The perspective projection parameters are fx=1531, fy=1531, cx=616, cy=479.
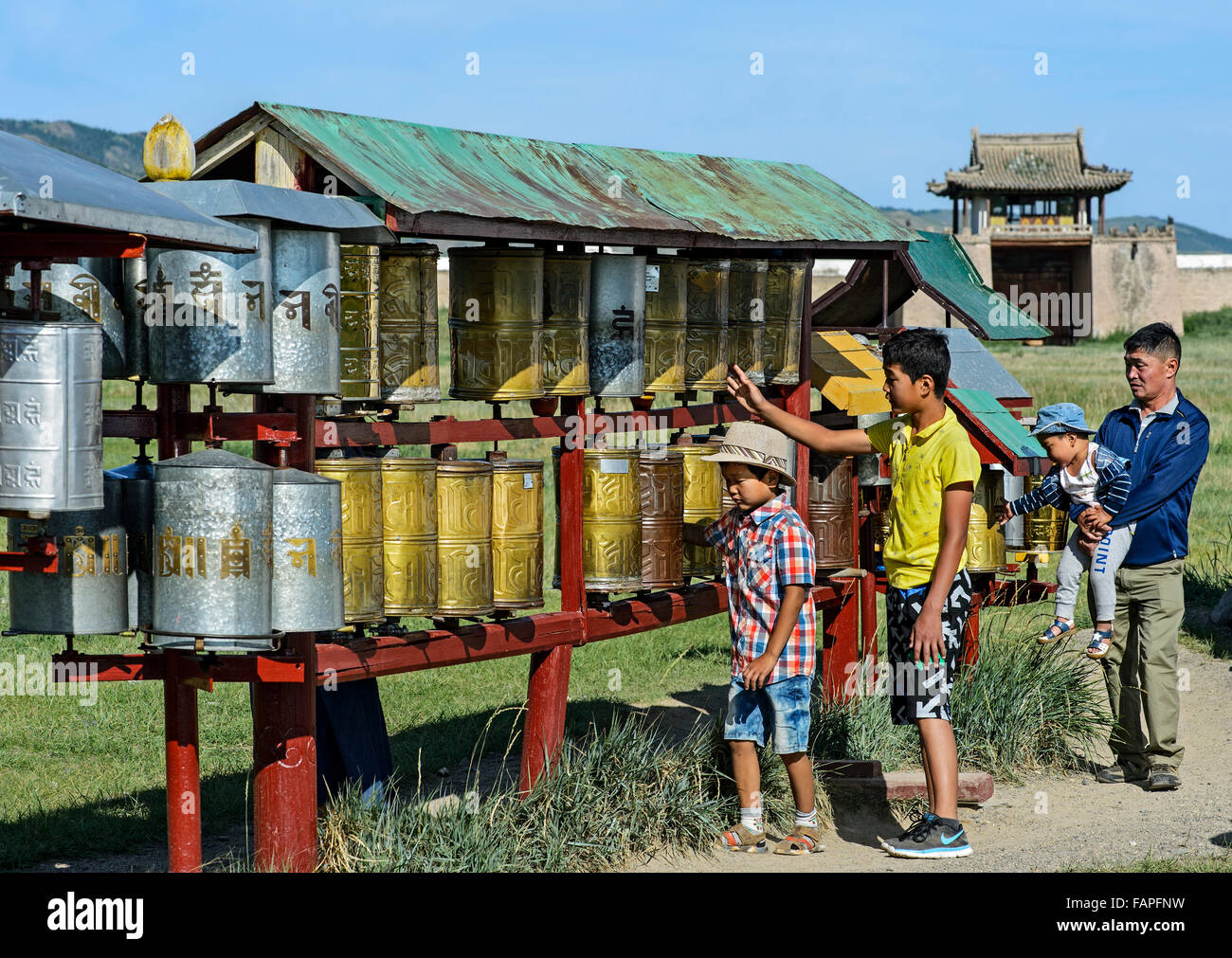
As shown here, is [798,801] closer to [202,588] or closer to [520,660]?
[202,588]

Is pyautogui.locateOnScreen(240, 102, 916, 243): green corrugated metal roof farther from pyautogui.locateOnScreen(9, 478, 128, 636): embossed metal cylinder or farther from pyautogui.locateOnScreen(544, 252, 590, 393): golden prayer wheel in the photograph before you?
pyautogui.locateOnScreen(9, 478, 128, 636): embossed metal cylinder

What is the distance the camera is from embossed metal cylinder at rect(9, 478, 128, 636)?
4.34 metres

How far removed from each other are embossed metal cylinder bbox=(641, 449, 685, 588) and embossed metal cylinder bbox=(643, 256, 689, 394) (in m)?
0.30

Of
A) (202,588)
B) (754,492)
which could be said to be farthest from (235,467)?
(754,492)

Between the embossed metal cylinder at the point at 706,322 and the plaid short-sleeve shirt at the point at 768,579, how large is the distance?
110 cm

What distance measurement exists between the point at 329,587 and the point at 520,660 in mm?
5627

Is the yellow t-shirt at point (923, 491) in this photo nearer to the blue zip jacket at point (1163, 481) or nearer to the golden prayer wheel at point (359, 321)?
the blue zip jacket at point (1163, 481)

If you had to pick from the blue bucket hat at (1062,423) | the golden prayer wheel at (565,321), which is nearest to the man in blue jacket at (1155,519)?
the blue bucket hat at (1062,423)

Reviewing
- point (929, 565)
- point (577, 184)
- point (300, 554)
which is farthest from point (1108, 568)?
point (300, 554)

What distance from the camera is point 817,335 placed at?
777 cm

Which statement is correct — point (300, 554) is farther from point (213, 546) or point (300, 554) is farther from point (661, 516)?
point (661, 516)

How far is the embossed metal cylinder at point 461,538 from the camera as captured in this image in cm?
523

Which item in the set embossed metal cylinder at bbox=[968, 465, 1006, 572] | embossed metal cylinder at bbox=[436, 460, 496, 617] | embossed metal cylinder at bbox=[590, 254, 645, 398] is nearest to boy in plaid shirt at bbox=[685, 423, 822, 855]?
embossed metal cylinder at bbox=[590, 254, 645, 398]

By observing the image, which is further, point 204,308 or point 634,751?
point 634,751
